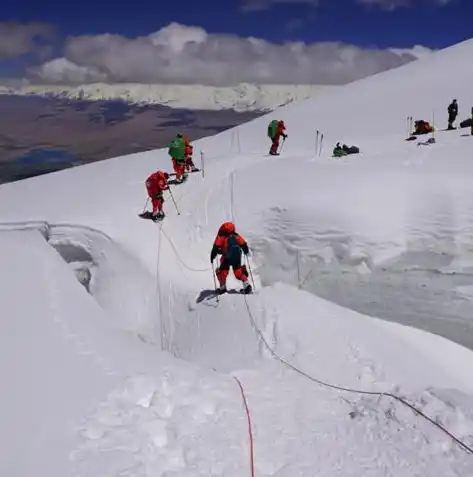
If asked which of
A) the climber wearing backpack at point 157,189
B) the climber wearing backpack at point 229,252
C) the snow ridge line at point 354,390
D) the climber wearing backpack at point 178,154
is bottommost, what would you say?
the snow ridge line at point 354,390

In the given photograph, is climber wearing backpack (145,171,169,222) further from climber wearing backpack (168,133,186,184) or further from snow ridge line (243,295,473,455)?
snow ridge line (243,295,473,455)

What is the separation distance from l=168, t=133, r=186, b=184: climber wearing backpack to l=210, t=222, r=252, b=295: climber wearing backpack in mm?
7131

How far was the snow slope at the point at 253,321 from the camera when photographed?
6.62 meters

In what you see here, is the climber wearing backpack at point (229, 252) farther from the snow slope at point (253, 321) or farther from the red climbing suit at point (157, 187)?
the red climbing suit at point (157, 187)

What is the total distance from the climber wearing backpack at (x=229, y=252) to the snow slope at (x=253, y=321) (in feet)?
1.40

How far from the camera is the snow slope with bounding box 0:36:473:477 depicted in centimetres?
662

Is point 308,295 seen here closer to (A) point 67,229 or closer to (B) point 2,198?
(A) point 67,229

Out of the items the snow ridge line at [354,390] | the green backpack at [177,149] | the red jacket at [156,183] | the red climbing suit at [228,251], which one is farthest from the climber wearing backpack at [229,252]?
the green backpack at [177,149]

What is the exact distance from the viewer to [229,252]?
12688mm

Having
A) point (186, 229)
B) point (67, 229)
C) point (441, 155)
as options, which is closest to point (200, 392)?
point (186, 229)

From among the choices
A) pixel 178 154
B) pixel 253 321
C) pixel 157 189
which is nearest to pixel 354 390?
pixel 253 321

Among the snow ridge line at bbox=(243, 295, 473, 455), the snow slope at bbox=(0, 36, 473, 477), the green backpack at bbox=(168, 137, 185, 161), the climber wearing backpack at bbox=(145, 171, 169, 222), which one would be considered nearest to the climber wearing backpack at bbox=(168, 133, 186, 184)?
the green backpack at bbox=(168, 137, 185, 161)

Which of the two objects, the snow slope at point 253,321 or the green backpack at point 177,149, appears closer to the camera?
the snow slope at point 253,321

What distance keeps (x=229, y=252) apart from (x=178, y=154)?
7608 mm
